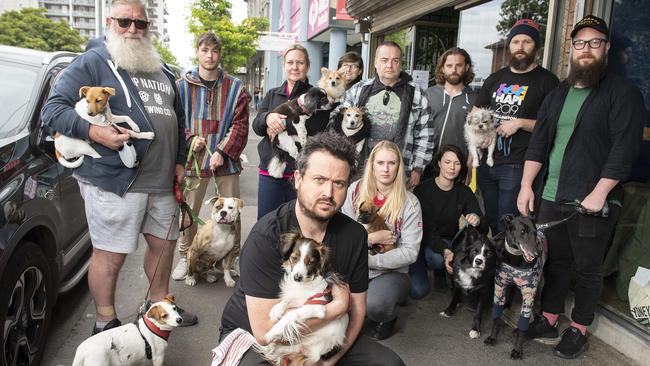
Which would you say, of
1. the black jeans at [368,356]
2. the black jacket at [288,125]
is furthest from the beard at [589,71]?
the black jeans at [368,356]

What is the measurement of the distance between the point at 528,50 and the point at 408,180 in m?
1.48

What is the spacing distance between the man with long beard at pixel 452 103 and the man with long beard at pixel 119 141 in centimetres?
263

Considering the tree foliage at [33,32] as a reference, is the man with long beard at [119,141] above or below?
below

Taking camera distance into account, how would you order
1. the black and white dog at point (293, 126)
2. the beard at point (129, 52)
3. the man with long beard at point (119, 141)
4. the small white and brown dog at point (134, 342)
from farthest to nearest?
the black and white dog at point (293, 126), the beard at point (129, 52), the man with long beard at point (119, 141), the small white and brown dog at point (134, 342)

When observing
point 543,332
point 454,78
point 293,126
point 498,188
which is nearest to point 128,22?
point 293,126

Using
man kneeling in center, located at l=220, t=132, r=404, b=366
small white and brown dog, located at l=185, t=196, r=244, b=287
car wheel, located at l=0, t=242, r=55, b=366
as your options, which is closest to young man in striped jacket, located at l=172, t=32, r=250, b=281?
small white and brown dog, located at l=185, t=196, r=244, b=287

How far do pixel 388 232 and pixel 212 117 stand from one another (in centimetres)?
206

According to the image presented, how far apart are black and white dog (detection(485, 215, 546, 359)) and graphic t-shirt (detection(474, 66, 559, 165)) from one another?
836 mm

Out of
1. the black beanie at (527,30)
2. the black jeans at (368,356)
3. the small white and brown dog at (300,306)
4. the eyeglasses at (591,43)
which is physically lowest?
the black jeans at (368,356)

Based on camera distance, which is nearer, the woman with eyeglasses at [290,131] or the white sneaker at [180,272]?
the woman with eyeglasses at [290,131]

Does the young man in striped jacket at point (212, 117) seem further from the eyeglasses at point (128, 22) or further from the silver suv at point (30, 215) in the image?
the eyeglasses at point (128, 22)

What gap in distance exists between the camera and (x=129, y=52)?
9.68ft

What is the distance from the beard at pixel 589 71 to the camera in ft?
10.6

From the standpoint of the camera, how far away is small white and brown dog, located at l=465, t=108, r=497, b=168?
4109mm
